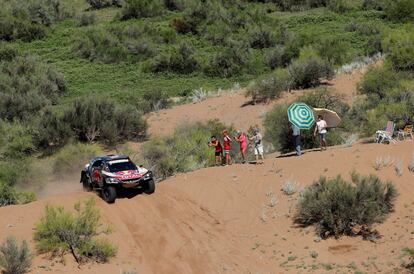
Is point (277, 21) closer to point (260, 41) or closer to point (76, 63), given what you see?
point (260, 41)

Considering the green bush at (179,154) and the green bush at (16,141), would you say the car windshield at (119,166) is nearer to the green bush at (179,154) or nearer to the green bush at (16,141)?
the green bush at (179,154)

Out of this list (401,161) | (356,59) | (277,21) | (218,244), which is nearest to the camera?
(218,244)

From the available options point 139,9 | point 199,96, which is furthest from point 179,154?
point 139,9

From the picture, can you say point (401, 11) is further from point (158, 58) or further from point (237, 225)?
point (237, 225)

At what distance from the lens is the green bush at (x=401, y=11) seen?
51594 millimetres

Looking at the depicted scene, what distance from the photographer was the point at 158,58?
46344 millimetres

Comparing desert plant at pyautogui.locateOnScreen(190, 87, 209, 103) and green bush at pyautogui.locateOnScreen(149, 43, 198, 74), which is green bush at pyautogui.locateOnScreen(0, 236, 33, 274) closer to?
desert plant at pyautogui.locateOnScreen(190, 87, 209, 103)

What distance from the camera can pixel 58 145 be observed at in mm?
29844

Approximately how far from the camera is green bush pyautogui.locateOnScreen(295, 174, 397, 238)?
16.0 meters

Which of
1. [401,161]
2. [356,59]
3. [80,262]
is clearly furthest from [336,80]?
[80,262]

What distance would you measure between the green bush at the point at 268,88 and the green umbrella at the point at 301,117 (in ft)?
41.0

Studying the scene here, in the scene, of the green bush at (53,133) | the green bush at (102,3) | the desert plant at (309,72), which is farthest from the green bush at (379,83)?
the green bush at (102,3)

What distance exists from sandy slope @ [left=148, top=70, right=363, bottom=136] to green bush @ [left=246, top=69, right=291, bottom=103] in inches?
18.3

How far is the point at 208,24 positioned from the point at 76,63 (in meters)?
12.9
